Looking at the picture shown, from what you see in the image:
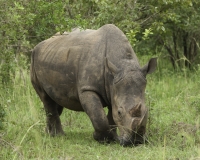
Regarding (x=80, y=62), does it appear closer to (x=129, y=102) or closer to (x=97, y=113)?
(x=97, y=113)

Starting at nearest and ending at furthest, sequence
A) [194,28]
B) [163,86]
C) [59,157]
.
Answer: [59,157] < [163,86] < [194,28]

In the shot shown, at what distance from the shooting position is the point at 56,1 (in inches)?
301

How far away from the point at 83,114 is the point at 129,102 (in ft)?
9.54

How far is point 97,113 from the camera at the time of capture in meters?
7.60

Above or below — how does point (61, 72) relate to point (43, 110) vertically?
above

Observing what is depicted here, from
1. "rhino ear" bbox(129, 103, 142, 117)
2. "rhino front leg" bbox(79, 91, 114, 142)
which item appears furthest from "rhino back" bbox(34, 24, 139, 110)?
"rhino ear" bbox(129, 103, 142, 117)

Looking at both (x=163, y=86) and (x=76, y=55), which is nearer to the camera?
(x=76, y=55)

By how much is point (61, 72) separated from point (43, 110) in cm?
116

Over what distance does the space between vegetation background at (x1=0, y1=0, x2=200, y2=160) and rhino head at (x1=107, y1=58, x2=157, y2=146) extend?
200mm

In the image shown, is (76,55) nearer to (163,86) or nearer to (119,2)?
(119,2)

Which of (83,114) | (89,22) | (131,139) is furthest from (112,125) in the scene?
(89,22)

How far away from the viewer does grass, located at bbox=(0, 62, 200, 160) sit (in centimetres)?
671

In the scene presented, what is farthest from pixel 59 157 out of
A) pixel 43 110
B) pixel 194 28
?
pixel 194 28

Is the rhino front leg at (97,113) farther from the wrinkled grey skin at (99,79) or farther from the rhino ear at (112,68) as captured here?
the rhino ear at (112,68)
